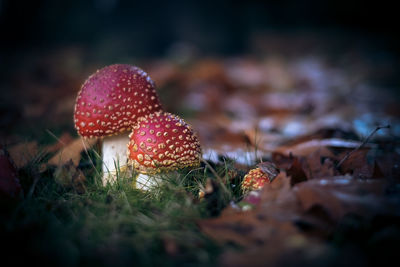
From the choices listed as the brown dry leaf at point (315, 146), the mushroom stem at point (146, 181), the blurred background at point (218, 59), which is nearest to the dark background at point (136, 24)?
the blurred background at point (218, 59)

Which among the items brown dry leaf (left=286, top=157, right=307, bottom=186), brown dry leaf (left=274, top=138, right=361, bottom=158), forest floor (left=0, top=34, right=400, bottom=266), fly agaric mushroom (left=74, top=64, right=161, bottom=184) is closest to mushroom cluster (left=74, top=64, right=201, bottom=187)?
fly agaric mushroom (left=74, top=64, right=161, bottom=184)

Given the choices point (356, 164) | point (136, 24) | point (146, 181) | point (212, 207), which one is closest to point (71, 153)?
point (146, 181)

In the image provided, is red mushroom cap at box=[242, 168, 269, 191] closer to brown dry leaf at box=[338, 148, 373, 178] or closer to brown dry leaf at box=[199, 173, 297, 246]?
brown dry leaf at box=[199, 173, 297, 246]

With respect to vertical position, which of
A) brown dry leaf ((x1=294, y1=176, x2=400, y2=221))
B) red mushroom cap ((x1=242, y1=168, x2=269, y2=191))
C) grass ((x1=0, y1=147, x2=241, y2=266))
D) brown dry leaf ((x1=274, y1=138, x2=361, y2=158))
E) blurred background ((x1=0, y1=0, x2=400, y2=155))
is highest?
blurred background ((x1=0, y1=0, x2=400, y2=155))

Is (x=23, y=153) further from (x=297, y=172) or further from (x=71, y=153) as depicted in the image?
(x=297, y=172)

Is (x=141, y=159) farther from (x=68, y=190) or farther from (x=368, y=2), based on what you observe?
(x=368, y=2)

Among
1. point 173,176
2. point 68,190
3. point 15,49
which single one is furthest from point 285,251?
point 15,49

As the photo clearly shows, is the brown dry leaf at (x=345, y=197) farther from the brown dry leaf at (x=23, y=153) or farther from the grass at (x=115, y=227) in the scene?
the brown dry leaf at (x=23, y=153)
